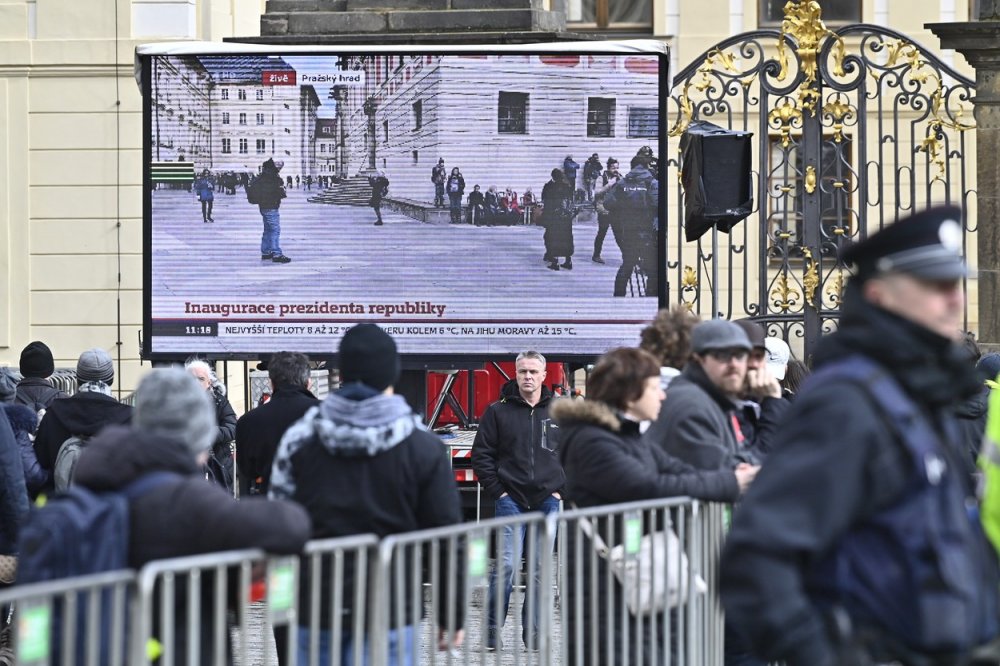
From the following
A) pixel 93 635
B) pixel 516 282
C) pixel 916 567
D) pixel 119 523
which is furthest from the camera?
pixel 516 282

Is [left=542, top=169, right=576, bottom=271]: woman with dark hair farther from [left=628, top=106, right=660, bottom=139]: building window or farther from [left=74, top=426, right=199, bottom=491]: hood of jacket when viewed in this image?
[left=74, top=426, right=199, bottom=491]: hood of jacket

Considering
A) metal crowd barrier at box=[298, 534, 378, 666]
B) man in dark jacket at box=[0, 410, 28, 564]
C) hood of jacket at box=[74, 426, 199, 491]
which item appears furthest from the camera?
man in dark jacket at box=[0, 410, 28, 564]

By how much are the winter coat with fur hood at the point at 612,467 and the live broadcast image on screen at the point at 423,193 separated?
5.28m

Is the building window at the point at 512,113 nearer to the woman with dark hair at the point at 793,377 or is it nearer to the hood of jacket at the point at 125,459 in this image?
the woman with dark hair at the point at 793,377

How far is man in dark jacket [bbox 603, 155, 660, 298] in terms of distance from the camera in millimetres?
12031

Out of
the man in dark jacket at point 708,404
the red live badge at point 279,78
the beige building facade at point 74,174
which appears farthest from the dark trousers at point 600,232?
the beige building facade at point 74,174

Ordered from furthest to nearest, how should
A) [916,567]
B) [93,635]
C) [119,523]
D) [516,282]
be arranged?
[516,282], [119,523], [93,635], [916,567]

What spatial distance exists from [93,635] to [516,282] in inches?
305

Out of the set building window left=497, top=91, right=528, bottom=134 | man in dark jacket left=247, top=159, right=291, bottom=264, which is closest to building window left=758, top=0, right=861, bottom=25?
building window left=497, top=91, right=528, bottom=134

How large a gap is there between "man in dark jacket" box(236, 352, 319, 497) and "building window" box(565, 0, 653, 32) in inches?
741

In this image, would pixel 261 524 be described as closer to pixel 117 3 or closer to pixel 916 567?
pixel 916 567

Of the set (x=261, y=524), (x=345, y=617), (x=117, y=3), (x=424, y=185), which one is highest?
(x=117, y=3)

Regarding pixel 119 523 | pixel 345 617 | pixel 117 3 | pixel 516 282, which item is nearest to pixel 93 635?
pixel 119 523

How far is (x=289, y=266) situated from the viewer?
39.9 feet
